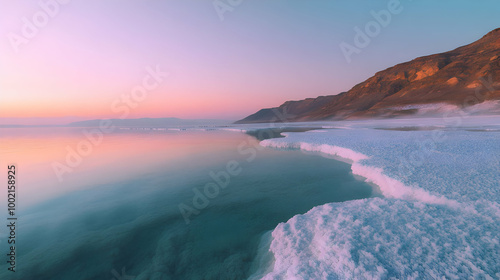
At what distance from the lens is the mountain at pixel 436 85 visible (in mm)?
82438

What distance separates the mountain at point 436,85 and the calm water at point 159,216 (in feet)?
309

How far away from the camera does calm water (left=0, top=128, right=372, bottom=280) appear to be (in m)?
4.94

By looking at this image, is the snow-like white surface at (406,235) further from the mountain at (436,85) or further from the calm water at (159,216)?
the mountain at (436,85)

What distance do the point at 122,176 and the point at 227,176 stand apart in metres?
→ 6.72

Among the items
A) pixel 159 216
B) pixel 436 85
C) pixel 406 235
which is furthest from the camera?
pixel 436 85

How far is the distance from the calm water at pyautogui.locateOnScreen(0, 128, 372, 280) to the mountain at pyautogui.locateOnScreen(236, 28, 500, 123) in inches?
3710

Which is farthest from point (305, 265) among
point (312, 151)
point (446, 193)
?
point (312, 151)

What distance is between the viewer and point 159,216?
7332 millimetres

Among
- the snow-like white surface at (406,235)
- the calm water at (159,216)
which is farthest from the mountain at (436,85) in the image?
the calm water at (159,216)

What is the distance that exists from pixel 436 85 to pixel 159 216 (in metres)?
143

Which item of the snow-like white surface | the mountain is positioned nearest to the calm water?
the snow-like white surface

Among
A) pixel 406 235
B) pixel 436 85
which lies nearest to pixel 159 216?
pixel 406 235

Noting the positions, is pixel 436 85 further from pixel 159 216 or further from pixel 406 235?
pixel 159 216

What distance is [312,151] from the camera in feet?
59.9
